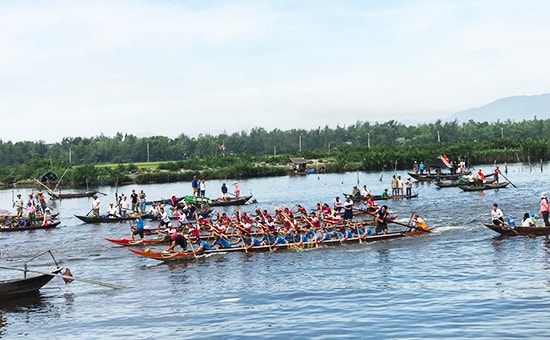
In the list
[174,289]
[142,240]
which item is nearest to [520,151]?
[142,240]

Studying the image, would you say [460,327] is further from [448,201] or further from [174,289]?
[448,201]

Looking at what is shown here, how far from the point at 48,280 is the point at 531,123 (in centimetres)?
17965

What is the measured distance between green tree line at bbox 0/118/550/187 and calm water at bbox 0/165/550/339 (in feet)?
186

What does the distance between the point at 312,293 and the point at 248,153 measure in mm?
110327

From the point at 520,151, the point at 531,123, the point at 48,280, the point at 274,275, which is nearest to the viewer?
the point at 48,280

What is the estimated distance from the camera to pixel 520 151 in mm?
100500

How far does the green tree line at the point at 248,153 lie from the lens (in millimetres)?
102625

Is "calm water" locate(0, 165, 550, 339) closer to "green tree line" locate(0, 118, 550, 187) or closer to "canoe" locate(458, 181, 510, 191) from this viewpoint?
"canoe" locate(458, 181, 510, 191)

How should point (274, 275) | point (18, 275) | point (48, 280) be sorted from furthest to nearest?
point (18, 275) < point (274, 275) < point (48, 280)

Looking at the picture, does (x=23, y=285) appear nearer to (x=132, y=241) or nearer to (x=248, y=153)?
(x=132, y=241)

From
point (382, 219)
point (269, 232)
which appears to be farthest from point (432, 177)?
point (269, 232)

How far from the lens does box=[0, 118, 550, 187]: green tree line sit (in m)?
103

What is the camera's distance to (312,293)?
81.9 feet

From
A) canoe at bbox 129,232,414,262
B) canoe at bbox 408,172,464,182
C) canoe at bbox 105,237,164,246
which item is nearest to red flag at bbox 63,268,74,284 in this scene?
canoe at bbox 129,232,414,262
